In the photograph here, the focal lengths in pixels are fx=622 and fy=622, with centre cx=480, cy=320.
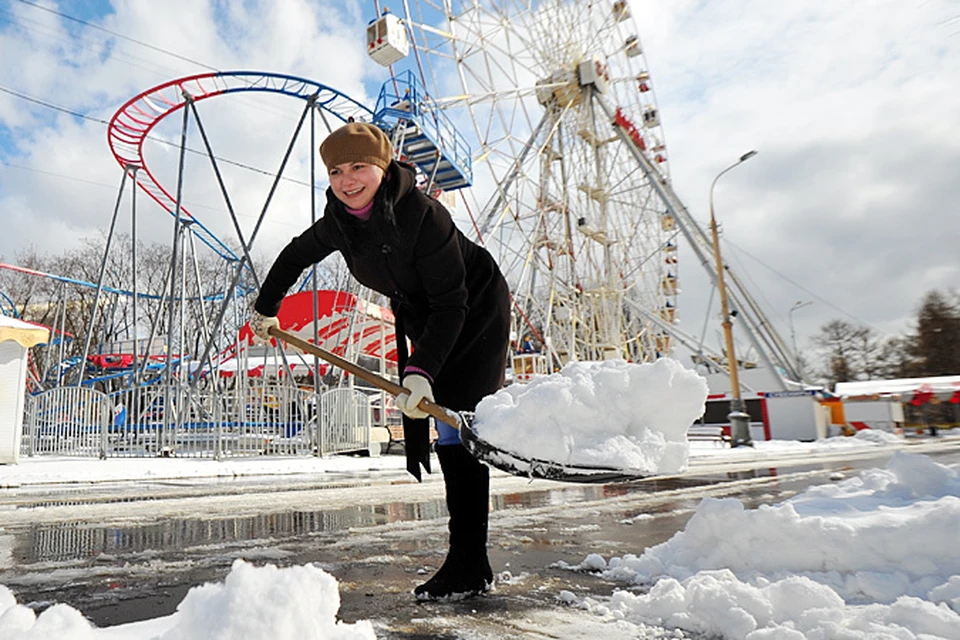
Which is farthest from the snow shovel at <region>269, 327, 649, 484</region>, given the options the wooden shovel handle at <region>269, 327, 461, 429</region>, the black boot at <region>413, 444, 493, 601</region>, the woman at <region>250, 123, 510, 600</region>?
the black boot at <region>413, 444, 493, 601</region>

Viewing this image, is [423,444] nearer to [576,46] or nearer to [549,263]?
[549,263]

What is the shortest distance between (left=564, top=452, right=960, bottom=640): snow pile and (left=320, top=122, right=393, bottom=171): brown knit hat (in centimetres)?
165

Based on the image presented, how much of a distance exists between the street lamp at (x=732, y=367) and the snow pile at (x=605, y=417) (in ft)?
51.4

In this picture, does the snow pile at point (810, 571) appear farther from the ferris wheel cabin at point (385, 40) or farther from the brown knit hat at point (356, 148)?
the ferris wheel cabin at point (385, 40)

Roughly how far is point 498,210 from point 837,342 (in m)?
33.0

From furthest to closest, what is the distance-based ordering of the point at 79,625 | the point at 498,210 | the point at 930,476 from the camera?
the point at 498,210, the point at 930,476, the point at 79,625

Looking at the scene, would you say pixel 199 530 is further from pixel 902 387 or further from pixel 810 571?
pixel 902 387

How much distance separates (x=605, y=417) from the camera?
2.04m

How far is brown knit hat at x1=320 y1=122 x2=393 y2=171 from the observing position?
2.19m

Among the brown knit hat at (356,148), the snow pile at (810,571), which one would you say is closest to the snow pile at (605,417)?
the snow pile at (810,571)

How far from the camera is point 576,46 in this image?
22500mm

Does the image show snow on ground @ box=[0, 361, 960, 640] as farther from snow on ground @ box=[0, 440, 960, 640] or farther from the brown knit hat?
the brown knit hat

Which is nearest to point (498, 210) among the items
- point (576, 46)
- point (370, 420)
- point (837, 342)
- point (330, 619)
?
point (576, 46)

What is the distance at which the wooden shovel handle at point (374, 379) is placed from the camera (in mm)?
2088
